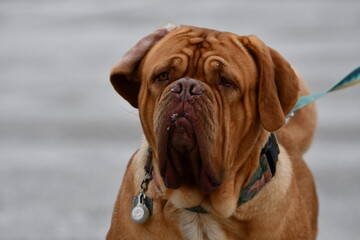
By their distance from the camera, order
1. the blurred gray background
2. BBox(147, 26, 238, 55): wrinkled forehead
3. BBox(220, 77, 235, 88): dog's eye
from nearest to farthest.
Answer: BBox(220, 77, 235, 88): dog's eye < BBox(147, 26, 238, 55): wrinkled forehead < the blurred gray background

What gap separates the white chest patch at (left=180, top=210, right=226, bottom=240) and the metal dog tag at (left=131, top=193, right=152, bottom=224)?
0.17m

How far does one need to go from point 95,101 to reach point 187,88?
210 inches

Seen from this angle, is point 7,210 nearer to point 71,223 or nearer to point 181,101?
point 71,223

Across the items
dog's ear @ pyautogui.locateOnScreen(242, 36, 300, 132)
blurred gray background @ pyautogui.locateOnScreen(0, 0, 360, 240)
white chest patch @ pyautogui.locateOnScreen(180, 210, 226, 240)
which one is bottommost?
blurred gray background @ pyautogui.locateOnScreen(0, 0, 360, 240)

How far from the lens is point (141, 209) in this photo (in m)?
3.90

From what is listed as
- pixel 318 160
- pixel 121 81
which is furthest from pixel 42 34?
pixel 121 81

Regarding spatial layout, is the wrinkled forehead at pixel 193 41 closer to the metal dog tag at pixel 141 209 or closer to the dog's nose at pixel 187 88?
the dog's nose at pixel 187 88

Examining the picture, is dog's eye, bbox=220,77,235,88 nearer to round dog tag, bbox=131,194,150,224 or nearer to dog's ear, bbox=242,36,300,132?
dog's ear, bbox=242,36,300,132

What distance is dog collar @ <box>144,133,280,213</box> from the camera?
3889mm

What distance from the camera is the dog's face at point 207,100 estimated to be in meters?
3.53

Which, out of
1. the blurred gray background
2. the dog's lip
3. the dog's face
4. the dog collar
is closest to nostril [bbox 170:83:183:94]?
the dog's face

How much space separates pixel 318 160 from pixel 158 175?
12.1 ft

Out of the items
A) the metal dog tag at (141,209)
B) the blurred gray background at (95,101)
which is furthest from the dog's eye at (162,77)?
the blurred gray background at (95,101)

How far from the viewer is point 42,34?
1136cm
